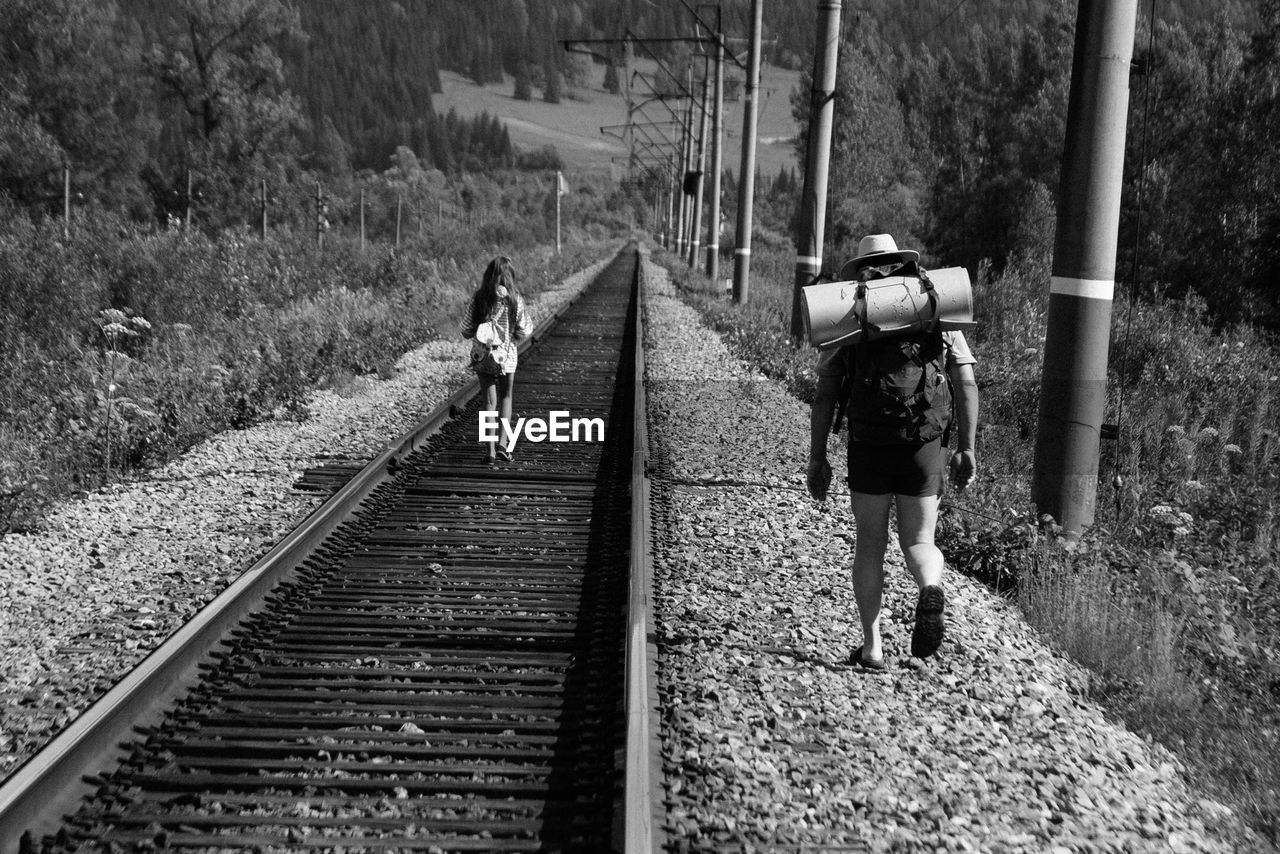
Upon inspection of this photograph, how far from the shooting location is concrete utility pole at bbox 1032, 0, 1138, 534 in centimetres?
702

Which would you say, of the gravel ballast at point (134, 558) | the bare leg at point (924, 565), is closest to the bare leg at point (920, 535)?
the bare leg at point (924, 565)

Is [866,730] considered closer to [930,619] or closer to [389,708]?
[930,619]

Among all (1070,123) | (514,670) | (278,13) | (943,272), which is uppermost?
(278,13)

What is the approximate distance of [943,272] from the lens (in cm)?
459

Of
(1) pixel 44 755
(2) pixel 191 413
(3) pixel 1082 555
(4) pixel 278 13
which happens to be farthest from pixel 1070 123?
(4) pixel 278 13

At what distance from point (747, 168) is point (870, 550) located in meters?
20.7

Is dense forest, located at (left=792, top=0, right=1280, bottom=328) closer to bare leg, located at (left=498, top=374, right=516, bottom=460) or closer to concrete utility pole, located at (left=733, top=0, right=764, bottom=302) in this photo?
concrete utility pole, located at (left=733, top=0, right=764, bottom=302)

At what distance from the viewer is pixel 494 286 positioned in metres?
9.64

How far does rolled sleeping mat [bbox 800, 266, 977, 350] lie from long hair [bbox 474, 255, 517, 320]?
17.7 ft

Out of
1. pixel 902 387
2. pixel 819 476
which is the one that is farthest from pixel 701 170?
pixel 902 387

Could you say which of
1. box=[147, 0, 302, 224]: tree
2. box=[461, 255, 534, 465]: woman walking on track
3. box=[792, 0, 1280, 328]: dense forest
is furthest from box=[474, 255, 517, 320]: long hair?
box=[147, 0, 302, 224]: tree

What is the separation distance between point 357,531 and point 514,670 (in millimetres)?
2540

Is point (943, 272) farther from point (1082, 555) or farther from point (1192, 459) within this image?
point (1192, 459)

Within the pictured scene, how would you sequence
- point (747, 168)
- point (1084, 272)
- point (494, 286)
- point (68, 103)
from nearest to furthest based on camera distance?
1. point (1084, 272)
2. point (494, 286)
3. point (747, 168)
4. point (68, 103)
